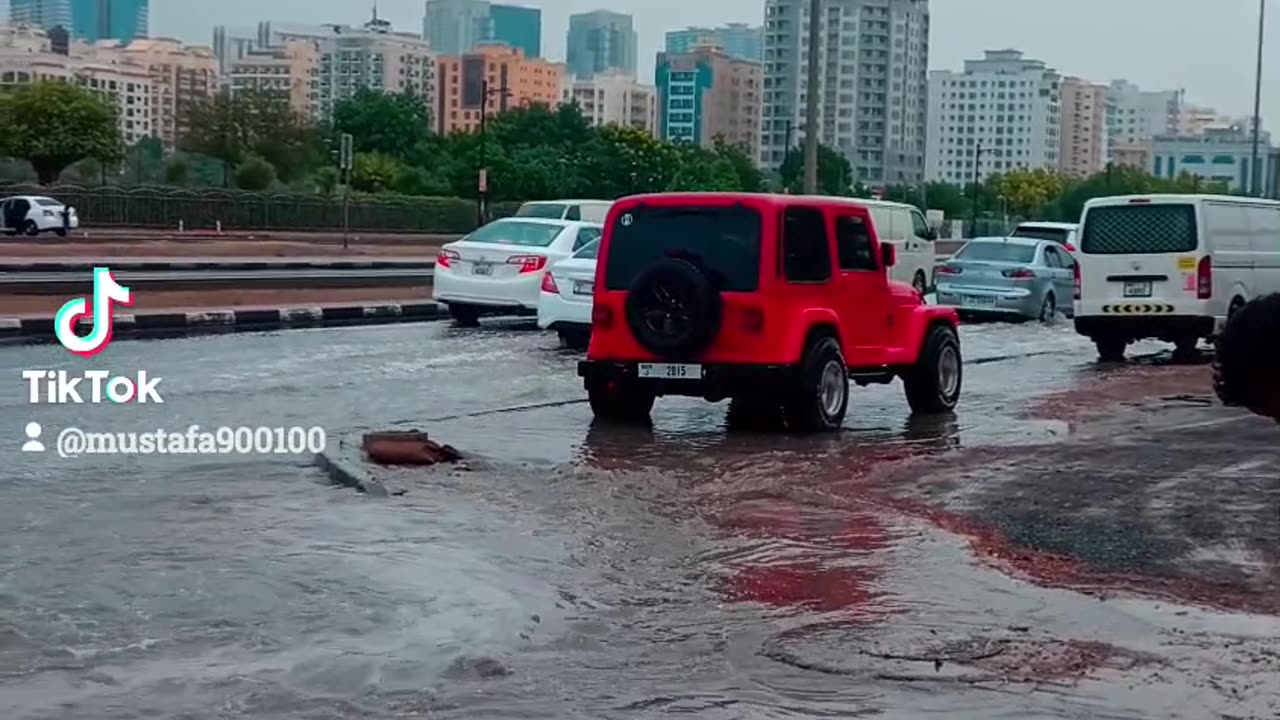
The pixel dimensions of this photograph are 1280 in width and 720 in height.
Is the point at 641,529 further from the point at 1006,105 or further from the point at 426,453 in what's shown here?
the point at 1006,105

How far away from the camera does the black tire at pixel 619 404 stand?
15.3 meters

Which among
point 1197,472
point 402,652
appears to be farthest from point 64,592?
point 1197,472

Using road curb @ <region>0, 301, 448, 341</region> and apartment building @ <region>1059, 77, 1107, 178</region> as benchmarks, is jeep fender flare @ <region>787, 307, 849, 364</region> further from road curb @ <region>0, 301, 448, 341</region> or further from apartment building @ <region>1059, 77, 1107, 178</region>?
apartment building @ <region>1059, 77, 1107, 178</region>

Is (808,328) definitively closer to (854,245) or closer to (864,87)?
(854,245)

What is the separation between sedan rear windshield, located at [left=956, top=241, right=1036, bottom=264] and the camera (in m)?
33.0

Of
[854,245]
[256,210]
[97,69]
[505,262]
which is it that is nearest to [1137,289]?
[505,262]

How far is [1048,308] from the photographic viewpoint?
109 feet

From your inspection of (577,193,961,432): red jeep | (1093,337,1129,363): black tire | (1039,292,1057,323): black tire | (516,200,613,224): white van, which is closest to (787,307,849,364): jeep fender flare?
(577,193,961,432): red jeep

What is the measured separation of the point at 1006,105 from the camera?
151 m

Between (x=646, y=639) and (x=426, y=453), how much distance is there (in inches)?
196

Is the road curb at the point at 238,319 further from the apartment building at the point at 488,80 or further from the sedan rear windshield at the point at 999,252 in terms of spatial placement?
the apartment building at the point at 488,80

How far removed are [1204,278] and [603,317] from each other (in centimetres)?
1039

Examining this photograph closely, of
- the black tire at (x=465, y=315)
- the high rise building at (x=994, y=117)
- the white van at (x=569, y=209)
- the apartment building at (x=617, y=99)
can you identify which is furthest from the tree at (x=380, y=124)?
the black tire at (x=465, y=315)

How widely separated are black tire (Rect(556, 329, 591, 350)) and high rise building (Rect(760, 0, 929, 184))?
4839 centimetres
